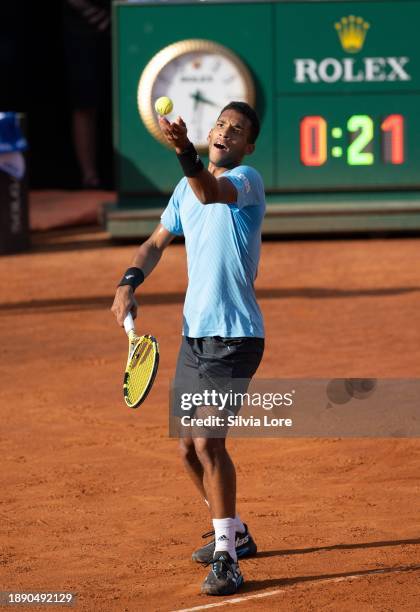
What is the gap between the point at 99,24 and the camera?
17.7 meters

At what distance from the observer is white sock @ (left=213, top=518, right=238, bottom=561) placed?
5504 mm

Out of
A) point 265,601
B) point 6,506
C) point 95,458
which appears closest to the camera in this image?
point 265,601

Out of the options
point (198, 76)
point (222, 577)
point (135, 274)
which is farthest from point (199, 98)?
point (222, 577)

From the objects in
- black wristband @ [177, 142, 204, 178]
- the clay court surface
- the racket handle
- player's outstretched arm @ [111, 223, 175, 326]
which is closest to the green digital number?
the clay court surface

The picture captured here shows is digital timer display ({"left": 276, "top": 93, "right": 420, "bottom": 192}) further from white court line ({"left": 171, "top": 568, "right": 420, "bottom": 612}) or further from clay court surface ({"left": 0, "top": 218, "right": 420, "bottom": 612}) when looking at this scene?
white court line ({"left": 171, "top": 568, "right": 420, "bottom": 612})

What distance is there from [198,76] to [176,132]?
9633 millimetres

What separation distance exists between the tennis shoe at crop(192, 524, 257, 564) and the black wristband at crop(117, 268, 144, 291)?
1.14 meters

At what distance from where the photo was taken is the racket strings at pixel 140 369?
5.53 meters

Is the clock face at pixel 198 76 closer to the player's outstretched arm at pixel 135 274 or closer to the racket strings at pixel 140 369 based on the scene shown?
the player's outstretched arm at pixel 135 274

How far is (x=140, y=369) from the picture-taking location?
18.5ft

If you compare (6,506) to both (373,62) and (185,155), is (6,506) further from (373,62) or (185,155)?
(373,62)

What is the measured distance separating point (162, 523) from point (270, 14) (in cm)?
890

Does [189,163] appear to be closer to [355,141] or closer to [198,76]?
[198,76]

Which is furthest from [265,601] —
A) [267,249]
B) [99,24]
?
[99,24]
